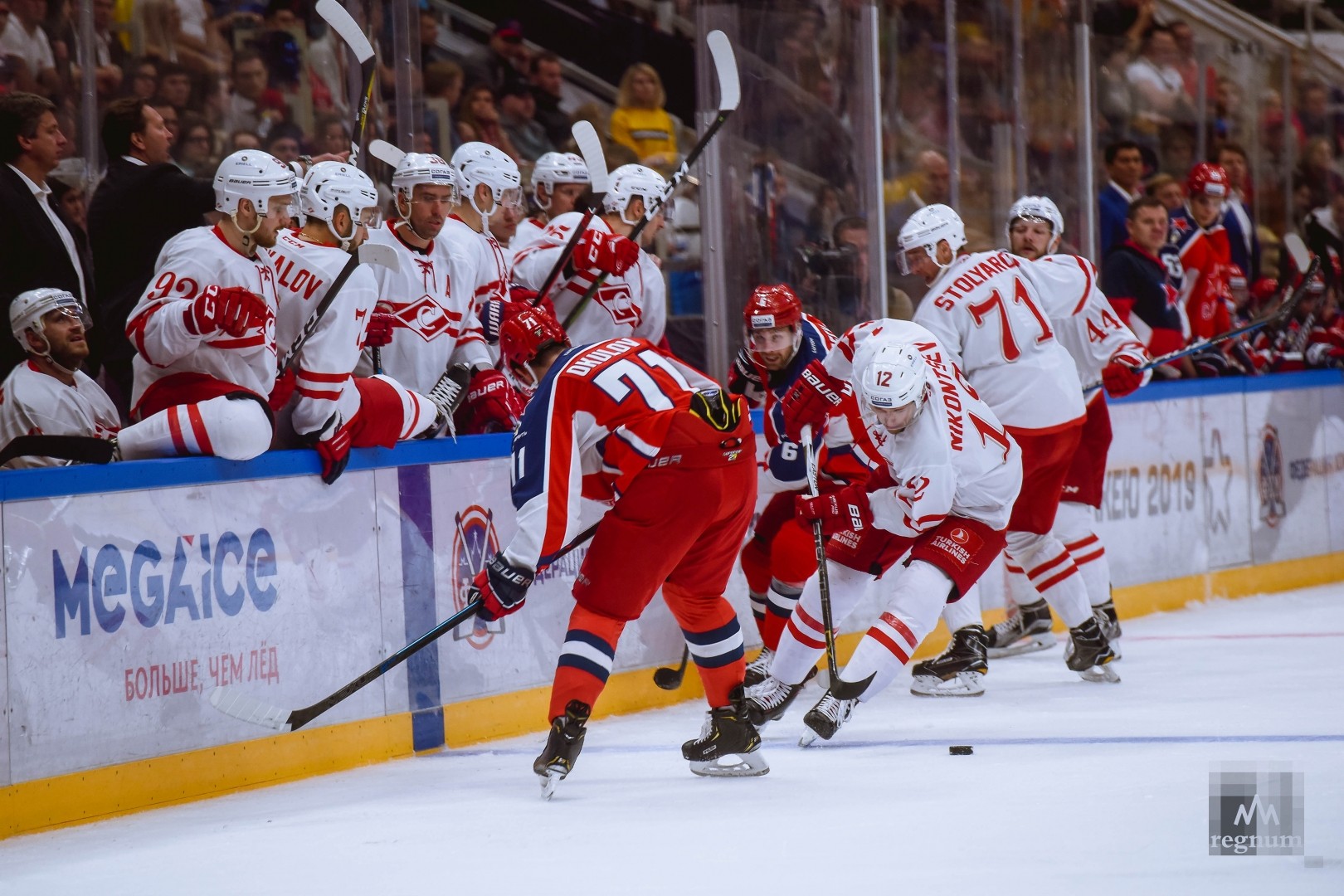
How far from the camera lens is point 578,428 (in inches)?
151

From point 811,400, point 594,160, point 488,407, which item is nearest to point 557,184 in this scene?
point 594,160

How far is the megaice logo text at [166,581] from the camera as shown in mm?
3811

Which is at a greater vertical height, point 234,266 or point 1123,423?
point 234,266

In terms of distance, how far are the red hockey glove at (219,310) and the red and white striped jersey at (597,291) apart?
1.48 meters

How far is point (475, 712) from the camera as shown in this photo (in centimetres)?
470

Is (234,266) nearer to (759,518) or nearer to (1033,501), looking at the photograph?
(759,518)

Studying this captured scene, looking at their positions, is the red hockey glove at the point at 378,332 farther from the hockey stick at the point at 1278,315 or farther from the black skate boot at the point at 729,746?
the hockey stick at the point at 1278,315

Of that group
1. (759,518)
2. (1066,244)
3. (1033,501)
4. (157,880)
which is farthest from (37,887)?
(1066,244)

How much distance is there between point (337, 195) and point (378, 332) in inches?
16.8

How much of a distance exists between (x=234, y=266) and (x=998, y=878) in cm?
240

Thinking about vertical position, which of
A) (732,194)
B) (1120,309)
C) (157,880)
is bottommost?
(157,880)

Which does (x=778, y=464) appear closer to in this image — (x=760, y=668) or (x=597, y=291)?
(x=760, y=668)

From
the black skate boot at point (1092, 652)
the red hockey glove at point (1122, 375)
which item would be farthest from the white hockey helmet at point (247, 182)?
the red hockey glove at point (1122, 375)

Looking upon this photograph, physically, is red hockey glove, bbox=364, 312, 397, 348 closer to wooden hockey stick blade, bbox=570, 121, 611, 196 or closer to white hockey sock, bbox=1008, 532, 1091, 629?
wooden hockey stick blade, bbox=570, 121, 611, 196
